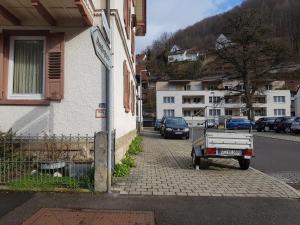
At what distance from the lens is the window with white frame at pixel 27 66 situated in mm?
10961

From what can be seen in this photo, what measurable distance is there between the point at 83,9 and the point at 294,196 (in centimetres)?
619

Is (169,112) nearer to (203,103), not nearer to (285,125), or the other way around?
(203,103)

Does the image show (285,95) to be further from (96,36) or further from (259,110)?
(96,36)

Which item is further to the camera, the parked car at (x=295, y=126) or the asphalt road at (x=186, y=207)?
the parked car at (x=295, y=126)

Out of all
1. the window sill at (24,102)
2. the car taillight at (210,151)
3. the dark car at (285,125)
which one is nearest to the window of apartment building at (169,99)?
the dark car at (285,125)

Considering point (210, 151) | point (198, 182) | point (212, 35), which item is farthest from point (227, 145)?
point (212, 35)

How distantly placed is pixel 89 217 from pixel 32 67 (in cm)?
579

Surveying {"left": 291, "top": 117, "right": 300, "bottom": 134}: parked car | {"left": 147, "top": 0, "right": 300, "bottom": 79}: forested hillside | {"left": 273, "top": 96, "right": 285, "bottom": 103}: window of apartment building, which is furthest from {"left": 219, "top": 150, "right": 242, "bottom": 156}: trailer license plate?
{"left": 273, "top": 96, "right": 285, "bottom": 103}: window of apartment building

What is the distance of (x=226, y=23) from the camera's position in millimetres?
50312

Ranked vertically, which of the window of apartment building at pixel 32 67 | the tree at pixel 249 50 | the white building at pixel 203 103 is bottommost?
the window of apartment building at pixel 32 67

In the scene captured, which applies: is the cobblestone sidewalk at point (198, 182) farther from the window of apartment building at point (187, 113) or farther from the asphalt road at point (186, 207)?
the window of apartment building at point (187, 113)

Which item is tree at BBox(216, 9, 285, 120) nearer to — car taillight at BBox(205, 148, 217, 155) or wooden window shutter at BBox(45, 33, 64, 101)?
car taillight at BBox(205, 148, 217, 155)

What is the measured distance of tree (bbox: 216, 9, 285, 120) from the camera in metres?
47.8

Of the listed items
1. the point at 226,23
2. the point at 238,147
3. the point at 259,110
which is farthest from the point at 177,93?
the point at 238,147
